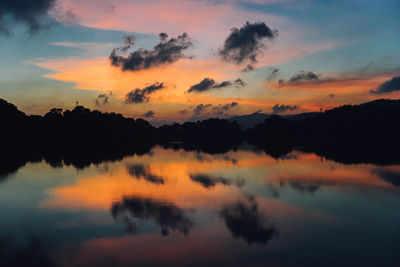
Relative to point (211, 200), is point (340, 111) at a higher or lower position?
higher

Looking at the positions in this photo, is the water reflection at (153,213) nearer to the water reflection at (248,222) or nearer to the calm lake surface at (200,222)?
the calm lake surface at (200,222)

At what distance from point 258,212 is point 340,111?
168 m

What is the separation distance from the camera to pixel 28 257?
12.5 meters

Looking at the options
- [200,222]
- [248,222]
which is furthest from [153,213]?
[248,222]

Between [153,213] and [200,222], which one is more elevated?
[153,213]

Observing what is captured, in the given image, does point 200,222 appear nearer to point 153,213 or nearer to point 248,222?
point 248,222

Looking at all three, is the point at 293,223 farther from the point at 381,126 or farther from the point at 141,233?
the point at 381,126

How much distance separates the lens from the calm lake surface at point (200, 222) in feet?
41.6

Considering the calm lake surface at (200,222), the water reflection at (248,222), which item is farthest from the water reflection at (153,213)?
the water reflection at (248,222)

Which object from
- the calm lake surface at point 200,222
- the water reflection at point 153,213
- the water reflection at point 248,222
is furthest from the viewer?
the water reflection at point 153,213

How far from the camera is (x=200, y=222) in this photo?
17.3m

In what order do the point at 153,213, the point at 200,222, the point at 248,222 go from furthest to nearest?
the point at 153,213 → the point at 200,222 → the point at 248,222

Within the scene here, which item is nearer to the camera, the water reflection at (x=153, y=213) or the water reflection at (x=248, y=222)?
the water reflection at (x=248, y=222)

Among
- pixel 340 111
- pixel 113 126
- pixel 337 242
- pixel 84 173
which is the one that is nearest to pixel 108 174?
pixel 84 173
